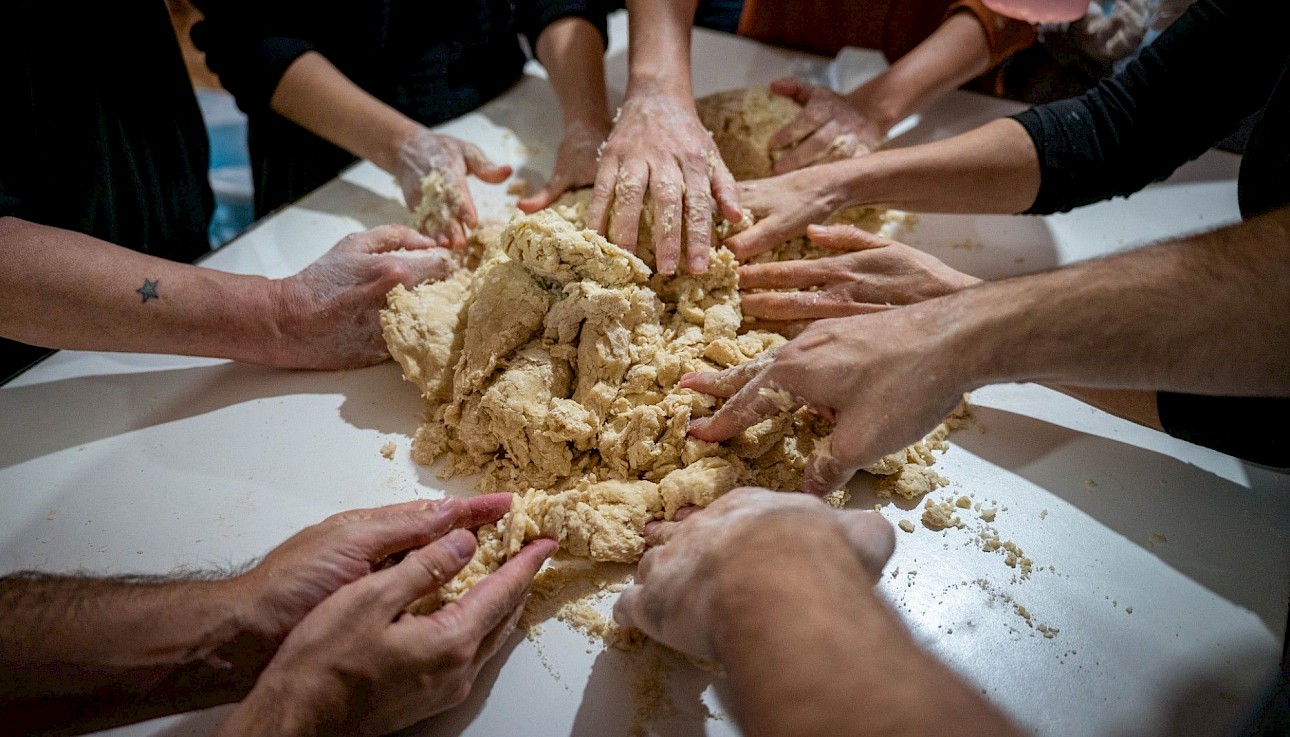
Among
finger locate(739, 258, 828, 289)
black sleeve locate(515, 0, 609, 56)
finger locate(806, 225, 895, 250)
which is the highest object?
black sleeve locate(515, 0, 609, 56)

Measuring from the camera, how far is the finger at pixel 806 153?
73.6 inches

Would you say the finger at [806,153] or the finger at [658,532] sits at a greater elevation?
the finger at [806,153]

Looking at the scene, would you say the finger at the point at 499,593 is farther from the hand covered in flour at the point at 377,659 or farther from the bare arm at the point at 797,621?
the bare arm at the point at 797,621

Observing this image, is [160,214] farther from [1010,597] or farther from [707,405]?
[1010,597]

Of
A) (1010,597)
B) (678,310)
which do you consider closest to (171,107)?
(678,310)

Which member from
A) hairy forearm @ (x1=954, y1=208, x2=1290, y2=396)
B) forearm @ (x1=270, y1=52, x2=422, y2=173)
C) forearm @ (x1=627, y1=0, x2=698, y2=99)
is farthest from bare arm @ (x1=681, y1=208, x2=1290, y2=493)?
forearm @ (x1=270, y1=52, x2=422, y2=173)

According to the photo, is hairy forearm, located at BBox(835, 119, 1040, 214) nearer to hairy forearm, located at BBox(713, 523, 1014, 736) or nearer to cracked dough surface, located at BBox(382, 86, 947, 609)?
cracked dough surface, located at BBox(382, 86, 947, 609)

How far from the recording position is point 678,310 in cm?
152

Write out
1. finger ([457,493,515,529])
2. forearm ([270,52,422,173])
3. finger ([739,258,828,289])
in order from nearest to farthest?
finger ([457,493,515,529])
finger ([739,258,828,289])
forearm ([270,52,422,173])

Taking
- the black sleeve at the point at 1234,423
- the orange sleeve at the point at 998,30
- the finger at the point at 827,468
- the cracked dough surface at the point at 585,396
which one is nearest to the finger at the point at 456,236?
the cracked dough surface at the point at 585,396

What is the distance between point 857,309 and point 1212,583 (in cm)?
83

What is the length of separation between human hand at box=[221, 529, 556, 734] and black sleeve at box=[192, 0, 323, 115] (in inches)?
66.4

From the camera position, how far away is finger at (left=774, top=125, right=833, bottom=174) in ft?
6.14

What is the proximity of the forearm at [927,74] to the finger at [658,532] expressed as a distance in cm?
146
